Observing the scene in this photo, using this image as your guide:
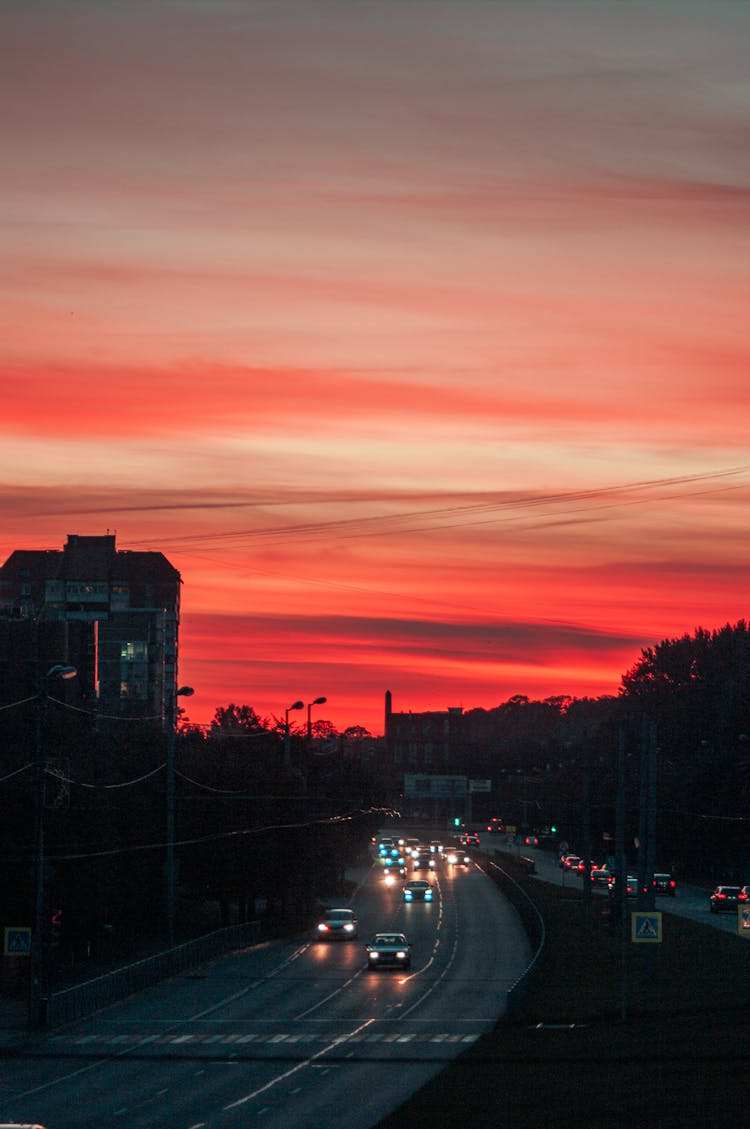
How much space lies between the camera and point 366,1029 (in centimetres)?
5475

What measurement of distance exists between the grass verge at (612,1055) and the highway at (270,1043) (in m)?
1.57

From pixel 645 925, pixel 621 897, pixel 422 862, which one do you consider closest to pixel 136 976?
pixel 621 897

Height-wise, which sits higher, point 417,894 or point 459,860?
point 417,894

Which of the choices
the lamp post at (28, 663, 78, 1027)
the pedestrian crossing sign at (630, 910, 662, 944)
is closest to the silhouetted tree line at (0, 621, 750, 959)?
the lamp post at (28, 663, 78, 1027)

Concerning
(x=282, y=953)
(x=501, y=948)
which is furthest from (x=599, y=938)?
(x=282, y=953)

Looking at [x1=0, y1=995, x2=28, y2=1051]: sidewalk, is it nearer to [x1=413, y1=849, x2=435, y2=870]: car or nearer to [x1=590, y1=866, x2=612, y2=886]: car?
[x1=590, y1=866, x2=612, y2=886]: car

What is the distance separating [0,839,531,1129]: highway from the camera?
38.7 meters

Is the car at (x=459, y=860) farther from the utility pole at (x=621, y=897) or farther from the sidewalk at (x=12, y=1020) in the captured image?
the sidewalk at (x=12, y=1020)

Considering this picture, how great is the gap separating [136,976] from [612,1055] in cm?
2760

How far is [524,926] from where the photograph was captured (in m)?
99.4

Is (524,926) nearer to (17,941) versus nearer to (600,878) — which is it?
(600,878)

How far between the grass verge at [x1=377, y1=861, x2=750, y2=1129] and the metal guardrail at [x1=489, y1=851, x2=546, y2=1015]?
1.76 feet

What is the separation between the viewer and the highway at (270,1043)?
38656mm

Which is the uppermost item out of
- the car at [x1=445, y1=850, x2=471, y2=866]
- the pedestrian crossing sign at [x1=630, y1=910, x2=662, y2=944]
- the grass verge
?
the pedestrian crossing sign at [x1=630, y1=910, x2=662, y2=944]
